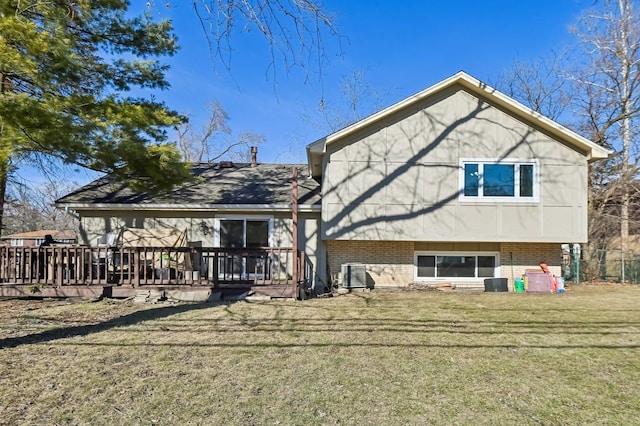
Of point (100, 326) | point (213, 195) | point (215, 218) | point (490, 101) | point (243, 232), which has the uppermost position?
point (490, 101)

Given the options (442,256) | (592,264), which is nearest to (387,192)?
(442,256)

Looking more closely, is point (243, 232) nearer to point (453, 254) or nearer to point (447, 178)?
point (447, 178)

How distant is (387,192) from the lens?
12.3m

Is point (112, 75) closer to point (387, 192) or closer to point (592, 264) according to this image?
point (387, 192)

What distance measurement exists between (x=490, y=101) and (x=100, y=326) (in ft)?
38.1

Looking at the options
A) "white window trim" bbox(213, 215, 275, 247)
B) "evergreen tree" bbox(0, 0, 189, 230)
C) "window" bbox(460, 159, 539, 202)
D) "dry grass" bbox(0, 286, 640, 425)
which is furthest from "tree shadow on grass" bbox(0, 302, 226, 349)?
"window" bbox(460, 159, 539, 202)

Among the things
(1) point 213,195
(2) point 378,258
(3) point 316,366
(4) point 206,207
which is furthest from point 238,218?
(3) point 316,366

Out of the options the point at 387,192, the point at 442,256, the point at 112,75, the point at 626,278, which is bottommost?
the point at 626,278

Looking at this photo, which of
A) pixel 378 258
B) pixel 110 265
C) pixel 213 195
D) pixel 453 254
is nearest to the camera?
pixel 110 265

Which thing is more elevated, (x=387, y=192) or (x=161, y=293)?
(x=387, y=192)

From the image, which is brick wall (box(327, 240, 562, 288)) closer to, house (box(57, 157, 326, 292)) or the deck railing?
house (box(57, 157, 326, 292))

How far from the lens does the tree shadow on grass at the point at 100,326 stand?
20.3 feet

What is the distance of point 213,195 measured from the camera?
1374 centimetres

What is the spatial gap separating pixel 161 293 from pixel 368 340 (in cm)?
586
